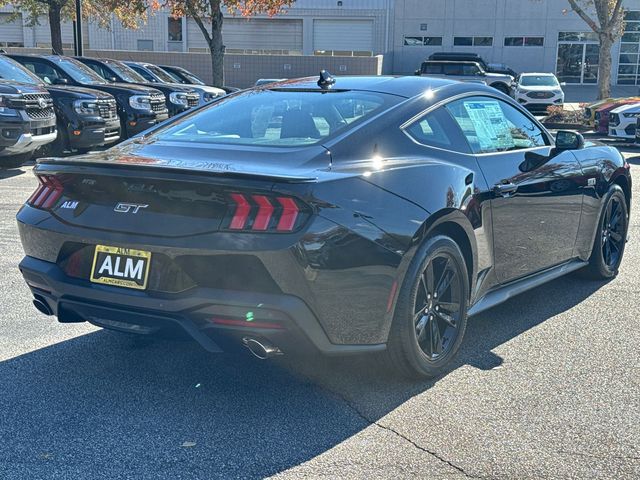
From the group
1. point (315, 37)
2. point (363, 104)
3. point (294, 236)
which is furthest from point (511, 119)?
point (315, 37)

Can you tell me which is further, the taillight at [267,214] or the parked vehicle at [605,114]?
the parked vehicle at [605,114]

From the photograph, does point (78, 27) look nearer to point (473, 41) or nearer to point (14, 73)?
point (14, 73)

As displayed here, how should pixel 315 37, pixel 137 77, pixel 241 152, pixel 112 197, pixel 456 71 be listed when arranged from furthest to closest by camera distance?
pixel 315 37 → pixel 456 71 → pixel 137 77 → pixel 241 152 → pixel 112 197

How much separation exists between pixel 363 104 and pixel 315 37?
40099 mm

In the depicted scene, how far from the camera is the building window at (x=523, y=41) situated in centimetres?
4278

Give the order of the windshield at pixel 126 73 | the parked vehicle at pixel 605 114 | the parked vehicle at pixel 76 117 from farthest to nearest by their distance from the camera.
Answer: the parked vehicle at pixel 605 114 < the windshield at pixel 126 73 < the parked vehicle at pixel 76 117

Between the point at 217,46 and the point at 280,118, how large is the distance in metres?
21.5

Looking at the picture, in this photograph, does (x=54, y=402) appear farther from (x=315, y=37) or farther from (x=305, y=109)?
Result: (x=315, y=37)

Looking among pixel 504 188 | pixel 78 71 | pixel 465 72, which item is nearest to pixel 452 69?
pixel 465 72

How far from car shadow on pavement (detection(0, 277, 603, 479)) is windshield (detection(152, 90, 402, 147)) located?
1.21m

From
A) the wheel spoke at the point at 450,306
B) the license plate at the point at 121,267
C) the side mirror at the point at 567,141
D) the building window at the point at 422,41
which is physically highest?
the building window at the point at 422,41

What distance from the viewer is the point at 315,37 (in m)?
43.1

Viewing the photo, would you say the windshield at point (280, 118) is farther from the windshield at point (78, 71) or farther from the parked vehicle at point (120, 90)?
the windshield at point (78, 71)

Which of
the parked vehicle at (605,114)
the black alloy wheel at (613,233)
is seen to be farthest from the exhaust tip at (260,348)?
the parked vehicle at (605,114)
